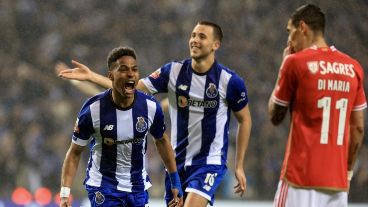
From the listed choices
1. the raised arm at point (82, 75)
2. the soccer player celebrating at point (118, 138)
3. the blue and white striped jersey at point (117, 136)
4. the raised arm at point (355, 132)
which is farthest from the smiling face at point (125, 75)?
the raised arm at point (355, 132)

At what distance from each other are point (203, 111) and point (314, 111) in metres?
2.00

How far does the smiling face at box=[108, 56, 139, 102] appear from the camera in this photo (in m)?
5.50

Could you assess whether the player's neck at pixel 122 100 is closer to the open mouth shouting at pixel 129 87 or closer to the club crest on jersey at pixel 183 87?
the open mouth shouting at pixel 129 87

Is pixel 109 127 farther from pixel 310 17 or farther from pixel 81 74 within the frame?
pixel 310 17

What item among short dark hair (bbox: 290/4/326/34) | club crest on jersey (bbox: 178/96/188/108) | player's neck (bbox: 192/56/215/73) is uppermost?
short dark hair (bbox: 290/4/326/34)

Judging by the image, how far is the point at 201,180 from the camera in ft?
20.8

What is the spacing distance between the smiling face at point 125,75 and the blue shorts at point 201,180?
3.55 feet

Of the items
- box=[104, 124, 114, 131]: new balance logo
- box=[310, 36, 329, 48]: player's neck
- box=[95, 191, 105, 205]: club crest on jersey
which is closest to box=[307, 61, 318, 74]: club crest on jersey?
box=[310, 36, 329, 48]: player's neck

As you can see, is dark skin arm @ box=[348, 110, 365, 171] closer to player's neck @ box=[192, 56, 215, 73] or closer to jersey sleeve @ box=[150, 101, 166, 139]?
jersey sleeve @ box=[150, 101, 166, 139]

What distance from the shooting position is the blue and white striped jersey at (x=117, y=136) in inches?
220

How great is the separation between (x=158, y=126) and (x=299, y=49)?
148cm

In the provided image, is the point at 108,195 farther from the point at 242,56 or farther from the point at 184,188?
the point at 242,56

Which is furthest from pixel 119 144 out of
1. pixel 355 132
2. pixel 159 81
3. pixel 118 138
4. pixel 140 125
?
pixel 355 132

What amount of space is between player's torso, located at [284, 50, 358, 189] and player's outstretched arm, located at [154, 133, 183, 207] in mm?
1391
